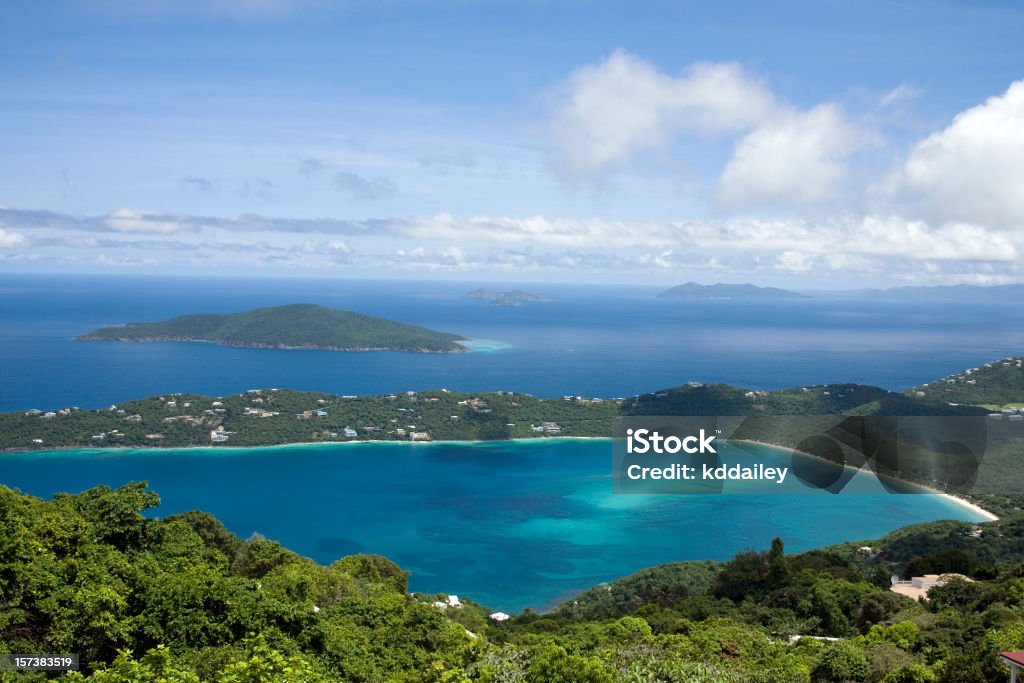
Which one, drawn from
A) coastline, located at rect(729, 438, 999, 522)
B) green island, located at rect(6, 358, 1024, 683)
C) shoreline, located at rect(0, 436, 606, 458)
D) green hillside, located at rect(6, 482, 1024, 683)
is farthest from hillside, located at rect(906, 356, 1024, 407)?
green hillside, located at rect(6, 482, 1024, 683)

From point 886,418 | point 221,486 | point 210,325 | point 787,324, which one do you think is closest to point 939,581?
point 886,418

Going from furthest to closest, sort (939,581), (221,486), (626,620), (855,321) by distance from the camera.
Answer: (855,321) < (221,486) < (939,581) < (626,620)

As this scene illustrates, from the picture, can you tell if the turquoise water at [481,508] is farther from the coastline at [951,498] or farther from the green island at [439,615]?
the green island at [439,615]

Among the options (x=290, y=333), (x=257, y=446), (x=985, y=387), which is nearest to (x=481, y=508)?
(x=257, y=446)

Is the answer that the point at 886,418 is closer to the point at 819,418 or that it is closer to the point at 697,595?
the point at 819,418

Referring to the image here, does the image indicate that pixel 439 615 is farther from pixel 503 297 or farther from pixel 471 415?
pixel 503 297

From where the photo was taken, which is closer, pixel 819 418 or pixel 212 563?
pixel 212 563

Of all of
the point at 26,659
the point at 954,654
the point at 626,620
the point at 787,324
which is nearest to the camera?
the point at 26,659
